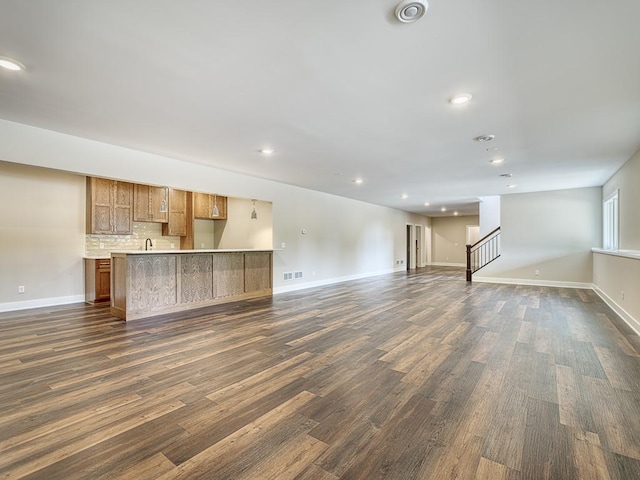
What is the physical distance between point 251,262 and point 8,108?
13.4ft

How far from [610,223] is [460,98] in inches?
246

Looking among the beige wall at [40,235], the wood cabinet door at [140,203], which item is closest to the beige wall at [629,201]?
the wood cabinet door at [140,203]

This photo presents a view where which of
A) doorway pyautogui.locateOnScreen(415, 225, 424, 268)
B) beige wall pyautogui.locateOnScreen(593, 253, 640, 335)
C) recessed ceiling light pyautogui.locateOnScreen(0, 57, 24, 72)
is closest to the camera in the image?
recessed ceiling light pyautogui.locateOnScreen(0, 57, 24, 72)

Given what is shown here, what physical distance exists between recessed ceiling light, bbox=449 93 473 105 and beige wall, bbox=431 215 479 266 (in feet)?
41.2

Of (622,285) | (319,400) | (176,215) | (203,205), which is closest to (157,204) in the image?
(176,215)

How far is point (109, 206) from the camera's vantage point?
612 centimetres

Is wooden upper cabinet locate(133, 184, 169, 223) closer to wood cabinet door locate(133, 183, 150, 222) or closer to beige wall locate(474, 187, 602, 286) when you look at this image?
wood cabinet door locate(133, 183, 150, 222)

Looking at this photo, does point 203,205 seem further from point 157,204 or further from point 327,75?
point 327,75

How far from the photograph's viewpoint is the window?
6.07m

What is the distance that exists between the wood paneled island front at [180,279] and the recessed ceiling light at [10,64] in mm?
2645

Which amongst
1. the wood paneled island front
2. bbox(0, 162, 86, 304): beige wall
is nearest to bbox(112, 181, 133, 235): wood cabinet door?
bbox(0, 162, 86, 304): beige wall

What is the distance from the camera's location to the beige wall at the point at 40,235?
5.04 meters

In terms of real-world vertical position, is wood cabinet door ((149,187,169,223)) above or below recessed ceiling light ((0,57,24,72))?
below

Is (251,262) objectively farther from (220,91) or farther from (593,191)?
(593,191)
